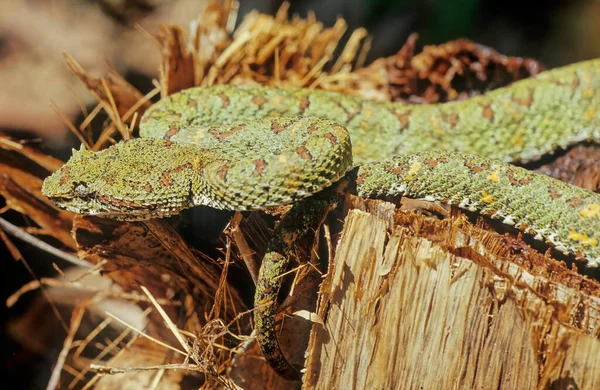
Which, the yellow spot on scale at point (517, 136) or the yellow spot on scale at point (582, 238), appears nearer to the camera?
the yellow spot on scale at point (582, 238)

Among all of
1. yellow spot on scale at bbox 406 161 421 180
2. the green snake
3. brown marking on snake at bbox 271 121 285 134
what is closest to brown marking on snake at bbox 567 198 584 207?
the green snake

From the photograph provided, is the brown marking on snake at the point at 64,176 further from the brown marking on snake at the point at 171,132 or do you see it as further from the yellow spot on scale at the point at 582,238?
the yellow spot on scale at the point at 582,238

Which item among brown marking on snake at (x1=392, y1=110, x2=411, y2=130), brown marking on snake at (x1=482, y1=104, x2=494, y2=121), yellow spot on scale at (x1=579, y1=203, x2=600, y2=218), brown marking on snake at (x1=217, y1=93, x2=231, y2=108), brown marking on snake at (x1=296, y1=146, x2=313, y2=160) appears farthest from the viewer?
brown marking on snake at (x1=482, y1=104, x2=494, y2=121)

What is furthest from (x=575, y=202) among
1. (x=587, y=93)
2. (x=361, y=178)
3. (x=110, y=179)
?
(x=110, y=179)

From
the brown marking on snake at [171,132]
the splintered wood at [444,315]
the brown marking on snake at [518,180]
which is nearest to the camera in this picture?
the splintered wood at [444,315]

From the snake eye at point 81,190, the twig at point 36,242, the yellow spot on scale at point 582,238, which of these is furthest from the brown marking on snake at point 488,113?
the twig at point 36,242

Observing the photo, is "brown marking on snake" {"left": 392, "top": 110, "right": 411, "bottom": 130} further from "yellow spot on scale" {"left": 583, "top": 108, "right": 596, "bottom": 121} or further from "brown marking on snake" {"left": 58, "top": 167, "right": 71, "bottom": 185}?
"brown marking on snake" {"left": 58, "top": 167, "right": 71, "bottom": 185}

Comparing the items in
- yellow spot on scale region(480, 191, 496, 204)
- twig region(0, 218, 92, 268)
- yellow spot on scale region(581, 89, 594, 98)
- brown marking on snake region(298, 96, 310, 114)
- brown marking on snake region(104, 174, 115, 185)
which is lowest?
twig region(0, 218, 92, 268)
